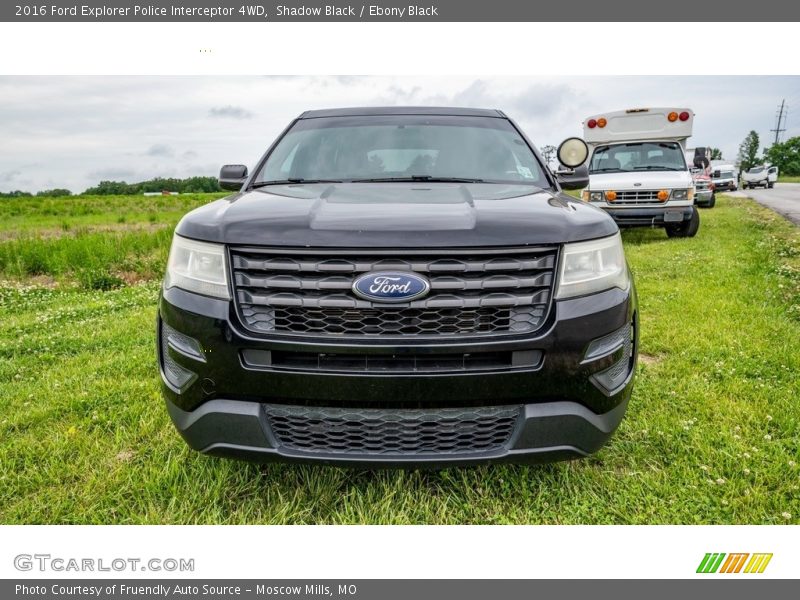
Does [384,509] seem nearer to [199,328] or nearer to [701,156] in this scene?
[199,328]

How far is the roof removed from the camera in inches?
140

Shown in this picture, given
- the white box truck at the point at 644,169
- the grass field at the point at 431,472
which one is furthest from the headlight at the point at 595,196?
the grass field at the point at 431,472

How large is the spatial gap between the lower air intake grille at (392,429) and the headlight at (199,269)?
0.48 meters

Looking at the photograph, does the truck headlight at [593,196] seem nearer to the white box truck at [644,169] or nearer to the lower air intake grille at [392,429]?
the white box truck at [644,169]

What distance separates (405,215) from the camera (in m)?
2.04

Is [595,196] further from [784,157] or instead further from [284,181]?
[784,157]

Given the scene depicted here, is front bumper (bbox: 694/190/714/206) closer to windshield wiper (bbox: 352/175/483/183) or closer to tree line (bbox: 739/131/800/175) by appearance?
windshield wiper (bbox: 352/175/483/183)

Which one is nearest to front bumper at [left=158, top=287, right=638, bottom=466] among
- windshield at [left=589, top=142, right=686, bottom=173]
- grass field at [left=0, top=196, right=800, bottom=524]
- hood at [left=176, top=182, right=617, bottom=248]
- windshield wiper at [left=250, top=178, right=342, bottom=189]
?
hood at [left=176, top=182, right=617, bottom=248]

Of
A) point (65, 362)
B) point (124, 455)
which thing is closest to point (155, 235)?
point (65, 362)

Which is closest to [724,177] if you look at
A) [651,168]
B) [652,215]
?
[651,168]

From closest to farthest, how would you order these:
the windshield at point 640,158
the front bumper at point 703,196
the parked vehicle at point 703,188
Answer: the windshield at point 640,158
the parked vehicle at point 703,188
the front bumper at point 703,196

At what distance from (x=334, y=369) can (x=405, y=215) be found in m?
0.62

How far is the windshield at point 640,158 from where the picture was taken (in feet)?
34.6

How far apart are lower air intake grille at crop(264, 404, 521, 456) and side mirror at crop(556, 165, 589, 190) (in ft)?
5.95
